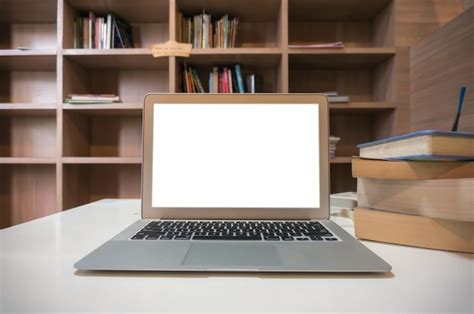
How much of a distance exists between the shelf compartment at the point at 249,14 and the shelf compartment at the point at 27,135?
1.30m

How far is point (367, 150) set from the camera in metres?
0.59

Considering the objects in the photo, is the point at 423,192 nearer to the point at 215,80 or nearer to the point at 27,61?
the point at 215,80

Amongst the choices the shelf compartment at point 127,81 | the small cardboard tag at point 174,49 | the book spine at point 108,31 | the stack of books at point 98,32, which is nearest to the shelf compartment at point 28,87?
the shelf compartment at point 127,81

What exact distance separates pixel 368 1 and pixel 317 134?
1614mm

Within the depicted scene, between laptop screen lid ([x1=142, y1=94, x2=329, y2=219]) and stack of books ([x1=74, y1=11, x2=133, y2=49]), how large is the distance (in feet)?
4.72

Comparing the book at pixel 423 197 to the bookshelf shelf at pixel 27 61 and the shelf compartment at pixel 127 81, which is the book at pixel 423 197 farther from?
the bookshelf shelf at pixel 27 61

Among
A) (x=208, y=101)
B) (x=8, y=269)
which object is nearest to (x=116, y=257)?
(x=8, y=269)

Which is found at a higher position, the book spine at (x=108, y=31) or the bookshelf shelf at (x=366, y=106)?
the book spine at (x=108, y=31)

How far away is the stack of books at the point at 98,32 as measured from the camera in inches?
73.0

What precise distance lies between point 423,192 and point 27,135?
2.51 metres

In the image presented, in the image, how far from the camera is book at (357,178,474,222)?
41 cm

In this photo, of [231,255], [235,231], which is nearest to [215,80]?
[235,231]

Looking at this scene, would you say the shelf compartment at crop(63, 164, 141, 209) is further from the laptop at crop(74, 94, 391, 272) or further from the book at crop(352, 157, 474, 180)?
the book at crop(352, 157, 474, 180)

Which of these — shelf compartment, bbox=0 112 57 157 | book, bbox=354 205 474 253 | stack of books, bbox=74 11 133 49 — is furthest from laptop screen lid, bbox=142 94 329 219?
shelf compartment, bbox=0 112 57 157
